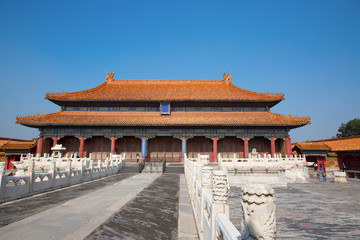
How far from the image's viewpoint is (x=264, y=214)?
1915 millimetres

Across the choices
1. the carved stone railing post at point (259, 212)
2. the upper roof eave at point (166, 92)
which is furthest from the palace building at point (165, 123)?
the carved stone railing post at point (259, 212)

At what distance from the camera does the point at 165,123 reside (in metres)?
24.7

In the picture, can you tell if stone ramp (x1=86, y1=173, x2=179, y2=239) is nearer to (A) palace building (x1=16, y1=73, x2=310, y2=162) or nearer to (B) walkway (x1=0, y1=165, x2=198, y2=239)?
(B) walkway (x1=0, y1=165, x2=198, y2=239)

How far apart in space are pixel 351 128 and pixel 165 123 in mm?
67842

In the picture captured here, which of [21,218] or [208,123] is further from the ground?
[208,123]

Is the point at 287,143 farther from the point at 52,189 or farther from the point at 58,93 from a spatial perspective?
the point at 58,93

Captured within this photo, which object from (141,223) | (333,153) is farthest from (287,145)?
(141,223)

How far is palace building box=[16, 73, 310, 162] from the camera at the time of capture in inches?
981

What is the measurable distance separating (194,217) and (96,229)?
2507 millimetres

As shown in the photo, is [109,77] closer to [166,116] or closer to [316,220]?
[166,116]

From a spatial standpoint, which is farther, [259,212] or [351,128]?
[351,128]

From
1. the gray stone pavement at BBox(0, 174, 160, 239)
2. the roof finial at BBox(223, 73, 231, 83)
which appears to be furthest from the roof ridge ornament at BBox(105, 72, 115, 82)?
the gray stone pavement at BBox(0, 174, 160, 239)

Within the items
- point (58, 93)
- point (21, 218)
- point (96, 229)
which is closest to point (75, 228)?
point (96, 229)

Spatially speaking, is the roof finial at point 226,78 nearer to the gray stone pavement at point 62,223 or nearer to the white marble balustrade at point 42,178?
the white marble balustrade at point 42,178
